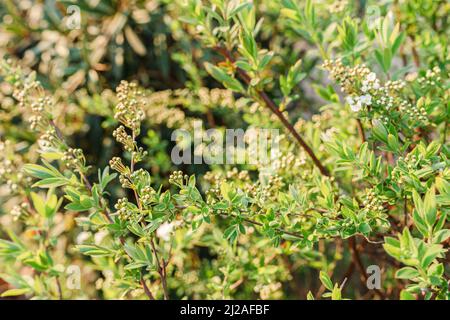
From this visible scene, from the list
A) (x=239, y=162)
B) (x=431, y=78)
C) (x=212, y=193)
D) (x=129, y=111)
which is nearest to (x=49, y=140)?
(x=129, y=111)

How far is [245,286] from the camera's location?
1.36 m

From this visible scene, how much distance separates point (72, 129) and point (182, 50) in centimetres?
52

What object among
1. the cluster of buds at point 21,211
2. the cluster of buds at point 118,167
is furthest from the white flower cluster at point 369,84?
the cluster of buds at point 21,211

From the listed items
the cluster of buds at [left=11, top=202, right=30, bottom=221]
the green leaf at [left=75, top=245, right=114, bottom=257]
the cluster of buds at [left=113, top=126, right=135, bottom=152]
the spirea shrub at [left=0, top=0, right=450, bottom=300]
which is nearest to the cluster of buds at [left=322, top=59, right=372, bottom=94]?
the spirea shrub at [left=0, top=0, right=450, bottom=300]

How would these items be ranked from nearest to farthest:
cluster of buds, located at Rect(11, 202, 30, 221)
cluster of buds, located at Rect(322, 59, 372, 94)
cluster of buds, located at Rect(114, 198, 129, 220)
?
1. cluster of buds, located at Rect(114, 198, 129, 220)
2. cluster of buds, located at Rect(322, 59, 372, 94)
3. cluster of buds, located at Rect(11, 202, 30, 221)

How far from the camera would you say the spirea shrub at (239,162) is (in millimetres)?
819

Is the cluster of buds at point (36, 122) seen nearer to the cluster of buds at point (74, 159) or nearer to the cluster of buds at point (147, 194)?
the cluster of buds at point (74, 159)

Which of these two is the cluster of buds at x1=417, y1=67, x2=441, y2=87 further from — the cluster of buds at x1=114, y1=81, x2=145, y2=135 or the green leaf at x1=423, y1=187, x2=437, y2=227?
the cluster of buds at x1=114, y1=81, x2=145, y2=135

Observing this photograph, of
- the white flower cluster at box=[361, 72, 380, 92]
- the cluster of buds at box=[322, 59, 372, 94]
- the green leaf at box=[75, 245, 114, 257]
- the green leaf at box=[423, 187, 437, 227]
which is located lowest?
the green leaf at box=[75, 245, 114, 257]

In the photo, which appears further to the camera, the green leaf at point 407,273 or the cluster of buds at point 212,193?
the cluster of buds at point 212,193

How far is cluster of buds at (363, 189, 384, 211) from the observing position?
0.81 meters

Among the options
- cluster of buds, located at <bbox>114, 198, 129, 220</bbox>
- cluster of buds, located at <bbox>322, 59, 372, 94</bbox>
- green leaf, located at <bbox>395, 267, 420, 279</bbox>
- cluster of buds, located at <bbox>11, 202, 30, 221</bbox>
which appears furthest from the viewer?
cluster of buds, located at <bbox>11, 202, 30, 221</bbox>
